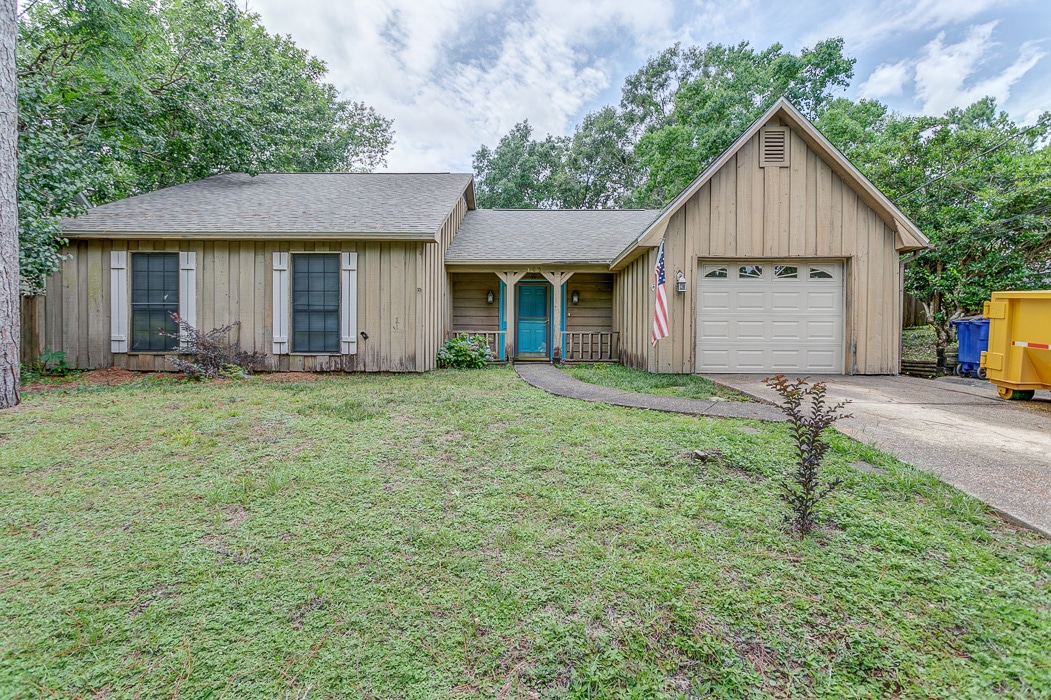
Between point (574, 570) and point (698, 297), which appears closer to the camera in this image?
point (574, 570)

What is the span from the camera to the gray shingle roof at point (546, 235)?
9.42 meters

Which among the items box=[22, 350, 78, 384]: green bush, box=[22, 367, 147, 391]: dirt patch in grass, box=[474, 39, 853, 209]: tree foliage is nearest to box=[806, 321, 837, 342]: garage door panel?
box=[22, 367, 147, 391]: dirt patch in grass

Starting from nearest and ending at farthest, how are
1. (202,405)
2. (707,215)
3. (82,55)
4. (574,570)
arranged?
(574,570)
(202,405)
(707,215)
(82,55)

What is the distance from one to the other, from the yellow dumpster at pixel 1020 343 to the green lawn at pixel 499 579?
373cm

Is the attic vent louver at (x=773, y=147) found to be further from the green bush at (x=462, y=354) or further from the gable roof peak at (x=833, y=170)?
the green bush at (x=462, y=354)

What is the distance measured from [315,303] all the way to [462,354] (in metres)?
→ 2.84

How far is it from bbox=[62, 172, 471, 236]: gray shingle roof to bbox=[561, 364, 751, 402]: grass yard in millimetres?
3815

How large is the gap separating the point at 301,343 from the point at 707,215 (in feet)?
24.9

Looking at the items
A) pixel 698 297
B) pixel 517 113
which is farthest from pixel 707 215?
pixel 517 113

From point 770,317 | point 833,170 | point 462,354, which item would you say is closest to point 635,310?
point 770,317

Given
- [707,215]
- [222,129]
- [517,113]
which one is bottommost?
[707,215]

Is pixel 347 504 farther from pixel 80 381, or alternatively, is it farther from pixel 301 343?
pixel 80 381

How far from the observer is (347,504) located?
254 centimetres

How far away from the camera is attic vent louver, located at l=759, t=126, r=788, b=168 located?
7246mm
